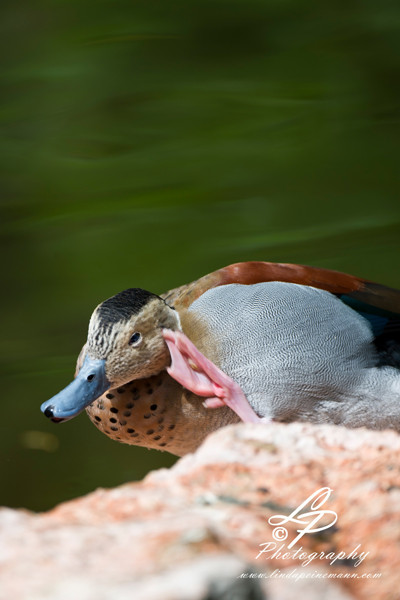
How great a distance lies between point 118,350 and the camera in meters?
2.66

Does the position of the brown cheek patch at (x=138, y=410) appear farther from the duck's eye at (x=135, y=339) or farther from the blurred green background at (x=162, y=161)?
the blurred green background at (x=162, y=161)

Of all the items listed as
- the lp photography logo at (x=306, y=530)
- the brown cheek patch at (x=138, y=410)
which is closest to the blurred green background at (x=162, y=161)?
the brown cheek patch at (x=138, y=410)

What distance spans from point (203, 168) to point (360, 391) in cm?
346

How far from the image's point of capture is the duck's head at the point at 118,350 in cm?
258

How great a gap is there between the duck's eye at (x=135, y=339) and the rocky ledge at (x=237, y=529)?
3.27 ft

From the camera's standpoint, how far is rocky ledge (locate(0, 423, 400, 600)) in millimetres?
1151

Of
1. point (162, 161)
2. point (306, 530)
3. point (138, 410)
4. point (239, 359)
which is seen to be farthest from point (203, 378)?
point (162, 161)

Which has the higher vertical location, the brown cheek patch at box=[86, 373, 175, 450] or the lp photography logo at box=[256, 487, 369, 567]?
the lp photography logo at box=[256, 487, 369, 567]

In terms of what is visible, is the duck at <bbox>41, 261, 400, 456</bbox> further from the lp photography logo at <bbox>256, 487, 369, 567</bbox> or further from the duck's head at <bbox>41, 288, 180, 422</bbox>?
the lp photography logo at <bbox>256, 487, 369, 567</bbox>

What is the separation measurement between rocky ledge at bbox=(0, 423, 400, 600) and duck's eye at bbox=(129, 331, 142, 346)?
3.27ft

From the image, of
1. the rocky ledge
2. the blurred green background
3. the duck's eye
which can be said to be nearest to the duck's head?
the duck's eye

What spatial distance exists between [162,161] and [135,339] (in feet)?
11.4

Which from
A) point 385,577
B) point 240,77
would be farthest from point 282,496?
point 240,77

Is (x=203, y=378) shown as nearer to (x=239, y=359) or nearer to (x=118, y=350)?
(x=239, y=359)
